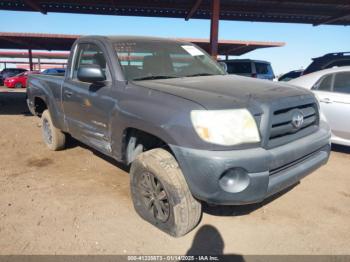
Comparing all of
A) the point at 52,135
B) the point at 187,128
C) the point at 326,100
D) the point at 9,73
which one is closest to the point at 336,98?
the point at 326,100

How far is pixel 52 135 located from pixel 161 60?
2782 millimetres

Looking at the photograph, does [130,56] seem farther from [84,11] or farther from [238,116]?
[84,11]

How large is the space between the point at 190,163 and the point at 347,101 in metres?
3.88

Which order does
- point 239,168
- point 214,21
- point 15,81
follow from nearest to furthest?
point 239,168
point 214,21
point 15,81

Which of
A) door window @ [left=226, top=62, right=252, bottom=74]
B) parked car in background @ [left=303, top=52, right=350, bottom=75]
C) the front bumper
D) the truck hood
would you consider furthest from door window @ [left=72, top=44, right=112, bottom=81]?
door window @ [left=226, top=62, right=252, bottom=74]

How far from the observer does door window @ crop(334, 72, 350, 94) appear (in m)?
5.60

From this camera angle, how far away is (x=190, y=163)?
2660mm

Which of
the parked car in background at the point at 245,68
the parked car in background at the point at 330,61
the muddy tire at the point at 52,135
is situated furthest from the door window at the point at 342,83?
the parked car in background at the point at 245,68

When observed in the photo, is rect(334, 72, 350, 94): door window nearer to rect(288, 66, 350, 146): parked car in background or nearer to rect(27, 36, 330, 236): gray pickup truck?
rect(288, 66, 350, 146): parked car in background

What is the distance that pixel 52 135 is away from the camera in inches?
225

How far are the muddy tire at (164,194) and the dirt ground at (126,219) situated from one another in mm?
154

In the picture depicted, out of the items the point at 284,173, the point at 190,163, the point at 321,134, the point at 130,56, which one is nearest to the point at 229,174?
the point at 190,163

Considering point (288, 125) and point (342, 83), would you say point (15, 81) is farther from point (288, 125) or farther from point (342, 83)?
point (288, 125)

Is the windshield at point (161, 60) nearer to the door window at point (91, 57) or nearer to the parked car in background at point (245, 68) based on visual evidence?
the door window at point (91, 57)
